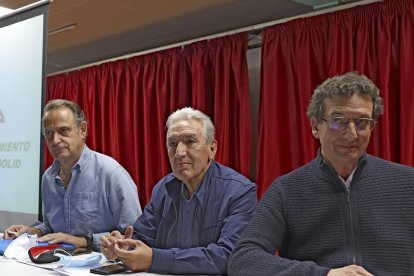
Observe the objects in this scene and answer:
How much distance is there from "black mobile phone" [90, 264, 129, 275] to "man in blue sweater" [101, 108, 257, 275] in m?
0.03

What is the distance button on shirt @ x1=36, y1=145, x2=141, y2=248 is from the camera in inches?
83.9

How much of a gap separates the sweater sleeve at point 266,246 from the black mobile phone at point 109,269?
1.07 feet

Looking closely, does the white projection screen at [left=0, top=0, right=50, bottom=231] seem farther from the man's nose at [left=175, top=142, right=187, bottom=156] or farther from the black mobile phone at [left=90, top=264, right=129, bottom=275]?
the black mobile phone at [left=90, top=264, right=129, bottom=275]

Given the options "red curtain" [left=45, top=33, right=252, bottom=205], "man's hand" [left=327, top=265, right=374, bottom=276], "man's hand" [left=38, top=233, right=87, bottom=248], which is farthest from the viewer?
"red curtain" [left=45, top=33, right=252, bottom=205]

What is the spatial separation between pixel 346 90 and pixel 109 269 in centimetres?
86

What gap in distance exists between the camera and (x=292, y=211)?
1484 mm

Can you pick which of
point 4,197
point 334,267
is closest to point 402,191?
point 334,267

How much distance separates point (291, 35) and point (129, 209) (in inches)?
69.4

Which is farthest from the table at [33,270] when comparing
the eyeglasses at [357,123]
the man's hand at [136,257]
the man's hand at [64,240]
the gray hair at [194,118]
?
the eyeglasses at [357,123]

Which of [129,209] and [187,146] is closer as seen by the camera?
[187,146]

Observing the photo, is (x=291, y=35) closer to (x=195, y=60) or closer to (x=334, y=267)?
(x=195, y=60)

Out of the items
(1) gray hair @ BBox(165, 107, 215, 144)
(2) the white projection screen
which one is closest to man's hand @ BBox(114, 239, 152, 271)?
(1) gray hair @ BBox(165, 107, 215, 144)

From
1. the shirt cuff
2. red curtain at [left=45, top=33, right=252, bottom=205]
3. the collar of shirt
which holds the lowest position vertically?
the shirt cuff

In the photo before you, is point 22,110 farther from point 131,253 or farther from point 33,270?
point 131,253
